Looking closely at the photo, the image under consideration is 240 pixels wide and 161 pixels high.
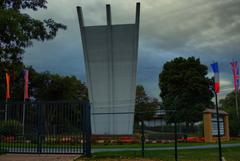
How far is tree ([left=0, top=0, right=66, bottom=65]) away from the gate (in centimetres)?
388

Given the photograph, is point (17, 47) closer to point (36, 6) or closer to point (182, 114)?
point (36, 6)

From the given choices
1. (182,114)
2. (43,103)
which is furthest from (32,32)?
(182,114)

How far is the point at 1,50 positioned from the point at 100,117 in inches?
889

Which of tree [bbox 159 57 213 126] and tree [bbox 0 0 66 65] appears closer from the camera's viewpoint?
tree [bbox 0 0 66 65]

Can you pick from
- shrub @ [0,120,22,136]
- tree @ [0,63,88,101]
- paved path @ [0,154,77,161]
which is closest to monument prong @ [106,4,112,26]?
shrub @ [0,120,22,136]

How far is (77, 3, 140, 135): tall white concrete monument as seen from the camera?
35469 mm

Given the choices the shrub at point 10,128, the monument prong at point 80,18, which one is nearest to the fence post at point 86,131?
the shrub at point 10,128

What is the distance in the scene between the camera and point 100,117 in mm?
36750

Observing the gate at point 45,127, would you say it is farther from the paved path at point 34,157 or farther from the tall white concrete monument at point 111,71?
the tall white concrete monument at point 111,71

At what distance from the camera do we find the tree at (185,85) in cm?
6183

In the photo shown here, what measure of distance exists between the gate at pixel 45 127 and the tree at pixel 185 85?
4075 cm

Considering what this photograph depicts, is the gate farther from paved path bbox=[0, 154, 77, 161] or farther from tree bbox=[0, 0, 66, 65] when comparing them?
tree bbox=[0, 0, 66, 65]

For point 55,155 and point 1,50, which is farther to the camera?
point 55,155

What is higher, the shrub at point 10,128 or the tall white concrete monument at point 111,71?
the tall white concrete monument at point 111,71
